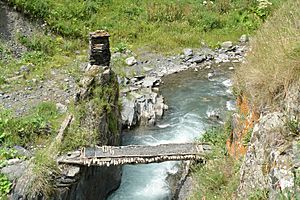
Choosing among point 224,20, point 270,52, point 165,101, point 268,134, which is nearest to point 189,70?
point 165,101

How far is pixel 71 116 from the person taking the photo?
866cm

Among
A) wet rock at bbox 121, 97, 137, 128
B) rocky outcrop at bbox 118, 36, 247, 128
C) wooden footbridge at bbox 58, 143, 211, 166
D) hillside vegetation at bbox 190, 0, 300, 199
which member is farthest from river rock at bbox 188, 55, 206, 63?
hillside vegetation at bbox 190, 0, 300, 199

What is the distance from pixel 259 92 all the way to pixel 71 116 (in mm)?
4092

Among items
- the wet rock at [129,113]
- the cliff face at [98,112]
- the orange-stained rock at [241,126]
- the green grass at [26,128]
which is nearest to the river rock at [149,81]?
the wet rock at [129,113]

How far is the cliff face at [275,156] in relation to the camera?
154 inches

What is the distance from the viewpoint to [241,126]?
21.4 ft

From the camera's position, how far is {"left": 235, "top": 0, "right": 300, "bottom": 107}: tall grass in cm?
521

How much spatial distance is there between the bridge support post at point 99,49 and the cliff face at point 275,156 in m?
4.53

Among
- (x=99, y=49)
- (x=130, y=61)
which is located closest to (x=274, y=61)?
(x=99, y=49)

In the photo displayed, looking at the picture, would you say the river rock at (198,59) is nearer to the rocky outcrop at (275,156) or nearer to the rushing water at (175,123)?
the rushing water at (175,123)

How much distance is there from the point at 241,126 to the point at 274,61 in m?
1.32

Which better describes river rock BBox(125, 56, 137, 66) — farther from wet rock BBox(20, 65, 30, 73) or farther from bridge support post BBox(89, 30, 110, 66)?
bridge support post BBox(89, 30, 110, 66)

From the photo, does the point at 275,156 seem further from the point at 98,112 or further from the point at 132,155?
the point at 98,112

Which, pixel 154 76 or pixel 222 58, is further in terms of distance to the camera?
pixel 222 58
